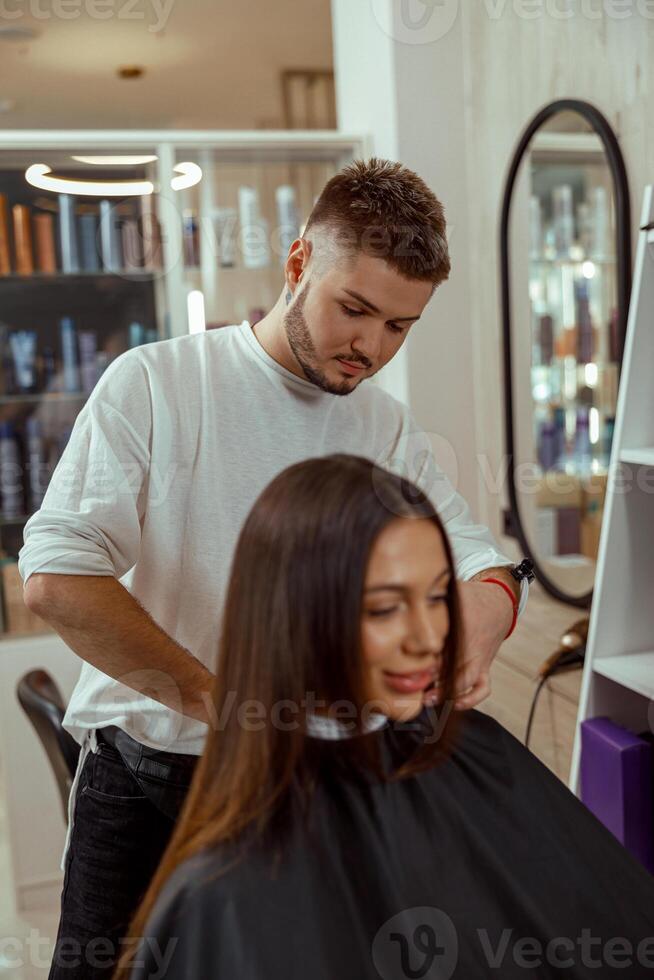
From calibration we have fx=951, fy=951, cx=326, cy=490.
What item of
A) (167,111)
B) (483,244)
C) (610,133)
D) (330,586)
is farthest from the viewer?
(167,111)

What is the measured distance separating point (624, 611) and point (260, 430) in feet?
2.45

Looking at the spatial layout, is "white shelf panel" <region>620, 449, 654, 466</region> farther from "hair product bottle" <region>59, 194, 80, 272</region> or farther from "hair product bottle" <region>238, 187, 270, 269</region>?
"hair product bottle" <region>59, 194, 80, 272</region>

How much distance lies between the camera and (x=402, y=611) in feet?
2.35

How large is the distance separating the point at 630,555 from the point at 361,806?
2.45ft

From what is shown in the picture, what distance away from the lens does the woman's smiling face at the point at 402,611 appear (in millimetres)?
708

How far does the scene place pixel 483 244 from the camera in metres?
2.10

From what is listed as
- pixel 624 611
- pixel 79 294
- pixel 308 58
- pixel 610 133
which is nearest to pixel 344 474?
pixel 624 611

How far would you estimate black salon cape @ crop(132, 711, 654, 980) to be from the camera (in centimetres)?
78

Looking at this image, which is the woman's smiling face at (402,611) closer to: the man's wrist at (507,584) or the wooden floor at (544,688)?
the man's wrist at (507,584)

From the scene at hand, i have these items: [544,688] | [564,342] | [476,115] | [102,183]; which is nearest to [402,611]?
[544,688]

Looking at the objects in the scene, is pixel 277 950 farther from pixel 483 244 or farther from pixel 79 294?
pixel 79 294

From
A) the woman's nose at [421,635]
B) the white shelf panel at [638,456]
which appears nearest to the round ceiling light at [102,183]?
the white shelf panel at [638,456]

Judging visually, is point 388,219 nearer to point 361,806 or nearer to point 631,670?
point 361,806

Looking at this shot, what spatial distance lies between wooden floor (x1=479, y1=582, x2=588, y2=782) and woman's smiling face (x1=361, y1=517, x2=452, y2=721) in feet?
3.08
